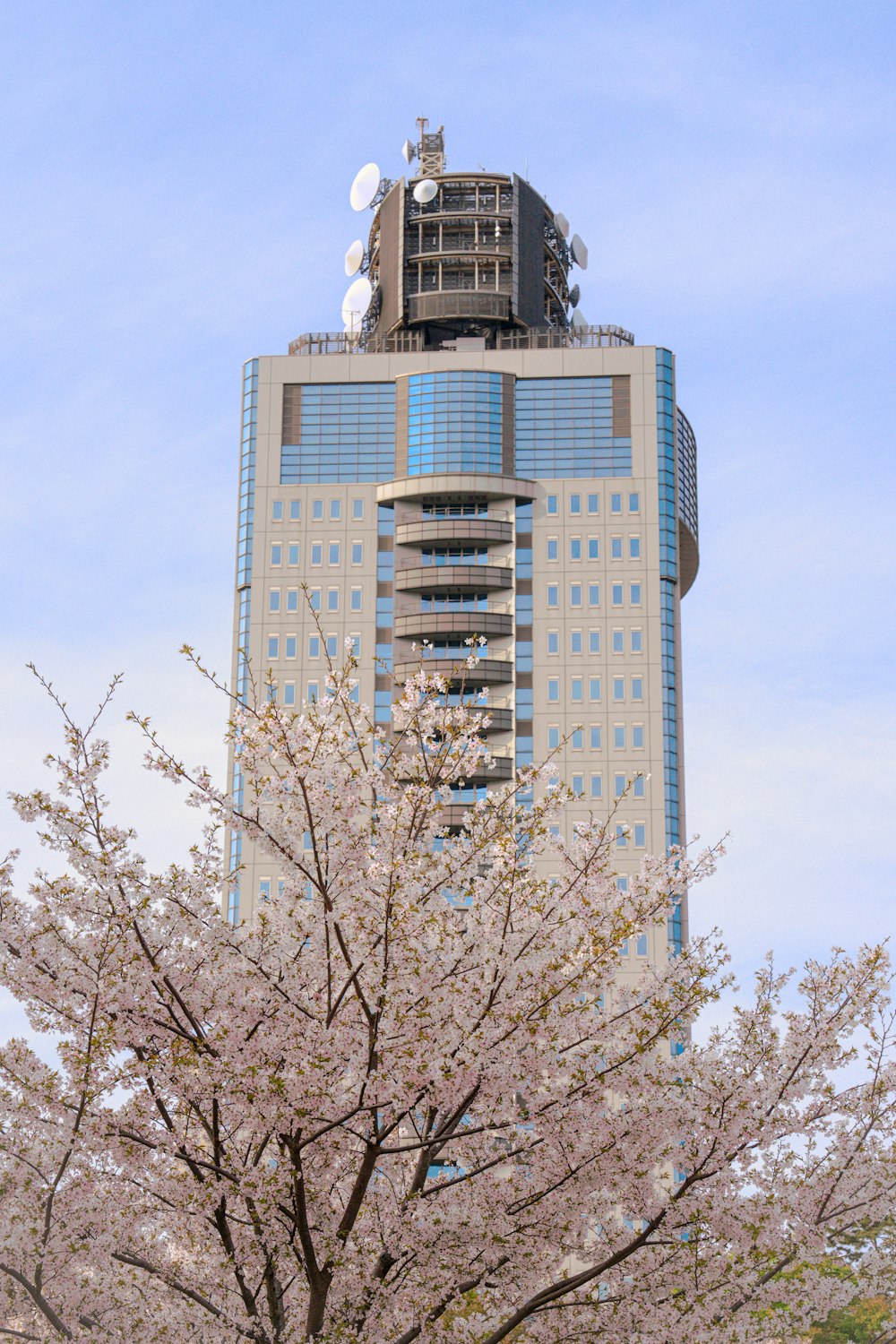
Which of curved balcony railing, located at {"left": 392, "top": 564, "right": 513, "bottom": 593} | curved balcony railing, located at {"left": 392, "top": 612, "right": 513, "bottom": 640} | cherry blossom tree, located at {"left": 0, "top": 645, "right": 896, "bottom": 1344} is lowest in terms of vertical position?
cherry blossom tree, located at {"left": 0, "top": 645, "right": 896, "bottom": 1344}

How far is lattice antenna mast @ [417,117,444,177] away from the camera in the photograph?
117m

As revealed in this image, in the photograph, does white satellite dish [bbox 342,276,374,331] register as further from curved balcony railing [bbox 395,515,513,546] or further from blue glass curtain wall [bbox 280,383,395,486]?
curved balcony railing [bbox 395,515,513,546]

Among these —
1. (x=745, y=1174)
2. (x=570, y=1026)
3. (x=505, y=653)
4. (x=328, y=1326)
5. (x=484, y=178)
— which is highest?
(x=484, y=178)

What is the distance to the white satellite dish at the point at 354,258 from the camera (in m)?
119

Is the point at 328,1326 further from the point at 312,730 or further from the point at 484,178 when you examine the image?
the point at 484,178

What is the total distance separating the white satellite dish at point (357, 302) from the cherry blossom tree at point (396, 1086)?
324 feet

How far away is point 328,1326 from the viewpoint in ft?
57.5

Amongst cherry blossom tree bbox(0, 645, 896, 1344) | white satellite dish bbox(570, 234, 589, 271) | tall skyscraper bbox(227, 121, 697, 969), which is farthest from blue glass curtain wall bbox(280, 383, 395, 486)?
cherry blossom tree bbox(0, 645, 896, 1344)

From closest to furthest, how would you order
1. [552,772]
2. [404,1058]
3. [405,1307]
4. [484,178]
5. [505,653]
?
[404,1058], [405,1307], [552,772], [505,653], [484,178]

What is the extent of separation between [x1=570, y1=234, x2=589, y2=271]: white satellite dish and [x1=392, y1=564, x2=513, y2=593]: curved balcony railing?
28.0 meters

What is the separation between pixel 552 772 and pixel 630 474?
8772 cm

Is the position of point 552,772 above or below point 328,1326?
above

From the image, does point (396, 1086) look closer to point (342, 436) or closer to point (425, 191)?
point (342, 436)

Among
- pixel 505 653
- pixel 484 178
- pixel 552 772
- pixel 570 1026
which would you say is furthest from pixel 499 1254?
pixel 484 178
